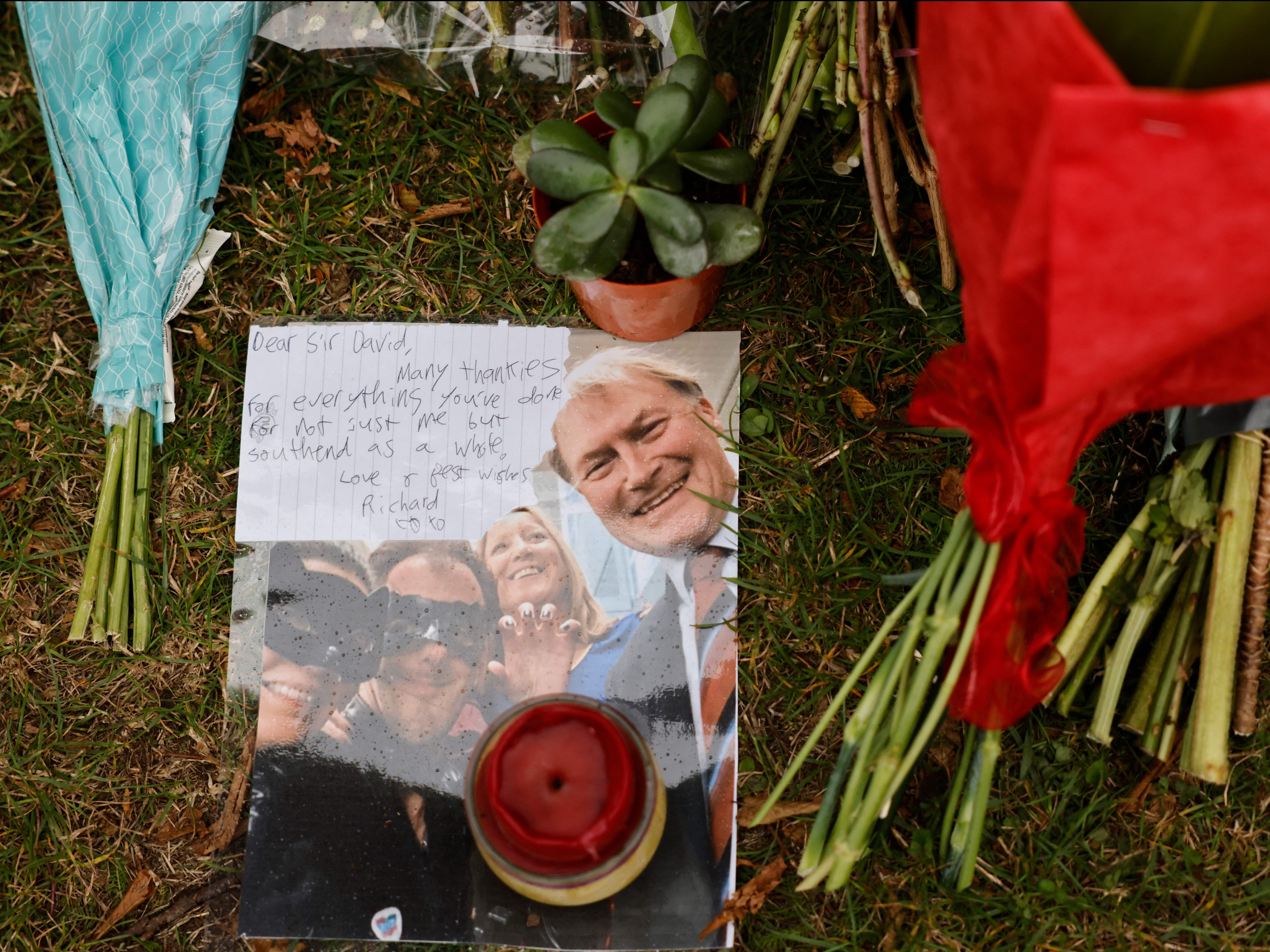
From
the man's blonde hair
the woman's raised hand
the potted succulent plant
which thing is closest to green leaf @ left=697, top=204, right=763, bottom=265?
the potted succulent plant

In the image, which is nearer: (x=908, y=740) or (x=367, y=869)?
(x=908, y=740)

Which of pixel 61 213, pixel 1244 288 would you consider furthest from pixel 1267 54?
pixel 61 213

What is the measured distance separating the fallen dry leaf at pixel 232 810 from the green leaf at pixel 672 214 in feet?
2.30

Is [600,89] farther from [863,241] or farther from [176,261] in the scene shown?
[176,261]

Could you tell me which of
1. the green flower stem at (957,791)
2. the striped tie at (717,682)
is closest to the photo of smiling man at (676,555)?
the striped tie at (717,682)

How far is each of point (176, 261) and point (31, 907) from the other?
73 centimetres

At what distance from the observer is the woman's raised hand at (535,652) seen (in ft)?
2.98

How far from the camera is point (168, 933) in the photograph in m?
0.89

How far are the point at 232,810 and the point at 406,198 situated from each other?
2.35 feet

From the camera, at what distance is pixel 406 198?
99 cm

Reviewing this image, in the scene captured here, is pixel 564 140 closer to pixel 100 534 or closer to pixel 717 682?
pixel 717 682

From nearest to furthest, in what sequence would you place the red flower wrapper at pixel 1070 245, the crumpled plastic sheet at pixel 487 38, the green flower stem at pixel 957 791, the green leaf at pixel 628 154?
the red flower wrapper at pixel 1070 245
the green leaf at pixel 628 154
the green flower stem at pixel 957 791
the crumpled plastic sheet at pixel 487 38

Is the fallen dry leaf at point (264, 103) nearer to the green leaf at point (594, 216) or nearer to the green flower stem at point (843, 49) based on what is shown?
the green leaf at point (594, 216)

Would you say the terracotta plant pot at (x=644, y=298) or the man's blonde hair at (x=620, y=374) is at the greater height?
the terracotta plant pot at (x=644, y=298)
